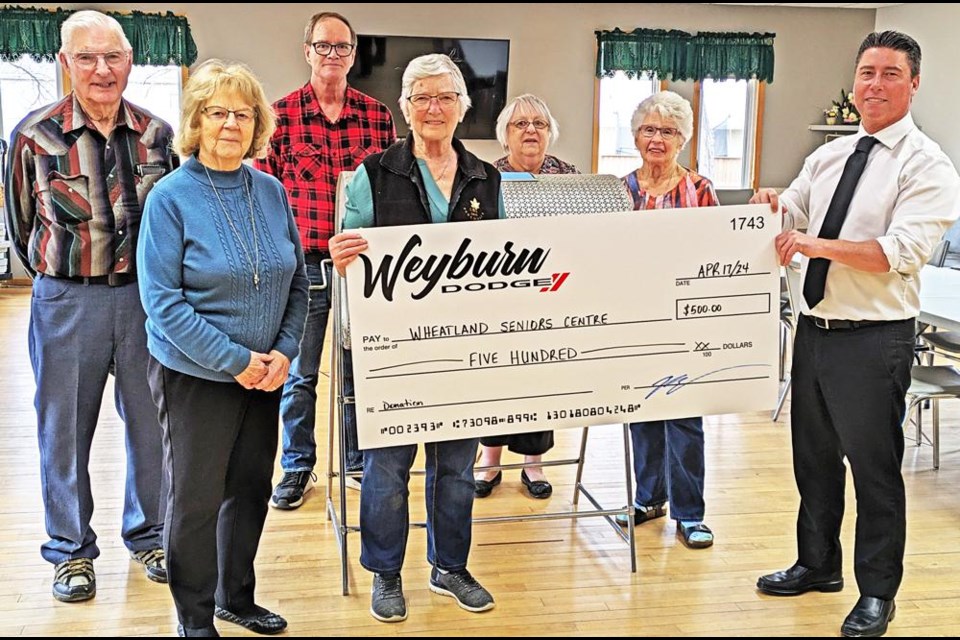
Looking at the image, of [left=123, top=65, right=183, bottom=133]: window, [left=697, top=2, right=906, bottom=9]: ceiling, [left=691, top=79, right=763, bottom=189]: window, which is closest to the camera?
[left=123, top=65, right=183, bottom=133]: window

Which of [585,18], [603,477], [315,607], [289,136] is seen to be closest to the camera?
[315,607]

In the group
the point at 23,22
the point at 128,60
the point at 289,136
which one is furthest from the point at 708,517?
the point at 23,22

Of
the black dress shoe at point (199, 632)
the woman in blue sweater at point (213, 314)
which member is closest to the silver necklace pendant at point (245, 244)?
the woman in blue sweater at point (213, 314)

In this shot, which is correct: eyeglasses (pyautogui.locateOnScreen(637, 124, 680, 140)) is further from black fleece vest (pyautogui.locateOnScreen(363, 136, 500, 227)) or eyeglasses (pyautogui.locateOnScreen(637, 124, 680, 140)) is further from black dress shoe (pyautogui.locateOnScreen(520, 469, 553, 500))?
black dress shoe (pyautogui.locateOnScreen(520, 469, 553, 500))

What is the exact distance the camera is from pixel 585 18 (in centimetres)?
833

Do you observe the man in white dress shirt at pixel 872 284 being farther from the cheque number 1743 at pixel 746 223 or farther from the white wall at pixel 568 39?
the white wall at pixel 568 39

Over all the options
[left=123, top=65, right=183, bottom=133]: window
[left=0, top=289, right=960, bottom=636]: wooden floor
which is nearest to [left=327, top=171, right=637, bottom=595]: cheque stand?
[left=0, top=289, right=960, bottom=636]: wooden floor

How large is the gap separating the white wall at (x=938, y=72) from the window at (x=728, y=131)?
4.53 ft

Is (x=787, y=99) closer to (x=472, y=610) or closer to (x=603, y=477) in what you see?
(x=603, y=477)

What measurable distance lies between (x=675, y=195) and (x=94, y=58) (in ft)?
5.87

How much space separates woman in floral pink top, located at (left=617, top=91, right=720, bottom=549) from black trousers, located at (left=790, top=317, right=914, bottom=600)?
481 millimetres

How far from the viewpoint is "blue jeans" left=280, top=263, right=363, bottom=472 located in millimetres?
3455

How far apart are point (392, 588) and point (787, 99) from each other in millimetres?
7460
